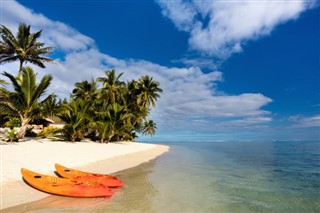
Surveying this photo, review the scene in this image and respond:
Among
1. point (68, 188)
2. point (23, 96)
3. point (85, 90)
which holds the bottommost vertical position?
point (68, 188)

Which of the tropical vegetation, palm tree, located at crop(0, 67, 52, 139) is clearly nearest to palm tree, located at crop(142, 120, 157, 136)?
the tropical vegetation

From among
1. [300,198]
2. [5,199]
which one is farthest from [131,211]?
[300,198]

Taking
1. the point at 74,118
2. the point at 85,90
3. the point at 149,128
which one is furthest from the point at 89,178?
the point at 149,128

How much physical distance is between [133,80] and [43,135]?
1891 cm

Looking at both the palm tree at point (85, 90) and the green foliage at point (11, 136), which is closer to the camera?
the green foliage at point (11, 136)

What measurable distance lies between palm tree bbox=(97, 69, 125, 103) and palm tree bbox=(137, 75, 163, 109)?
3.70 m

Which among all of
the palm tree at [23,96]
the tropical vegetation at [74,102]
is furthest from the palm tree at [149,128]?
the palm tree at [23,96]

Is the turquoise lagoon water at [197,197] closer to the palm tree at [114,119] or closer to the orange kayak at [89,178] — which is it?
the orange kayak at [89,178]

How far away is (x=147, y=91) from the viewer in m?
40.2

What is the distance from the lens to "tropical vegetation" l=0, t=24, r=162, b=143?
1767 centimetres

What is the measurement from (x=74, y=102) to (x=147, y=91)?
1777 centimetres

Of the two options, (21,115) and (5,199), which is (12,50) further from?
(5,199)

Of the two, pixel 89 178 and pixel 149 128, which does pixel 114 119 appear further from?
pixel 149 128

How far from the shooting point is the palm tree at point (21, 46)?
27766mm
